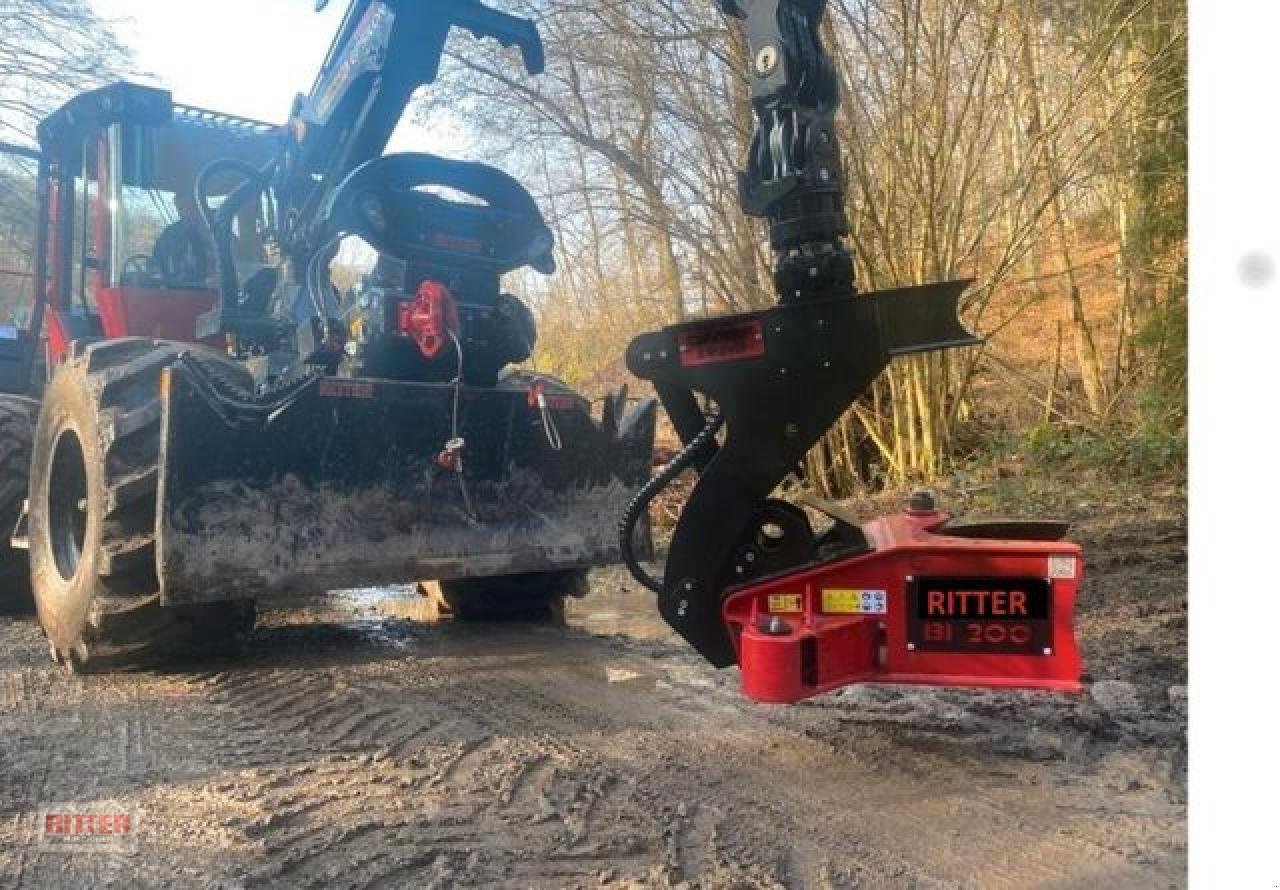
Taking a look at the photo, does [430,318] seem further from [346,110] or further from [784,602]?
[784,602]

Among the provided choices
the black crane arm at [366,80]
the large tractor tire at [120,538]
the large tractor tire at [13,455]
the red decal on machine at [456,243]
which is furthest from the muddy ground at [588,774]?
the black crane arm at [366,80]

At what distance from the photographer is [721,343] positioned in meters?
2.95

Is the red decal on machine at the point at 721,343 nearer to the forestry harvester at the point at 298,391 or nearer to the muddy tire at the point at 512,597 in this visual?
the forestry harvester at the point at 298,391

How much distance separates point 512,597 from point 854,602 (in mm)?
2859

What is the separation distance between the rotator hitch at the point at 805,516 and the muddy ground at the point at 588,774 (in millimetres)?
328

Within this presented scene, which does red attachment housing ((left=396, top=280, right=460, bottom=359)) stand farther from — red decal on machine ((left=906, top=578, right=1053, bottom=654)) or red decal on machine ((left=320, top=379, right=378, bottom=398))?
red decal on machine ((left=906, top=578, right=1053, bottom=654))

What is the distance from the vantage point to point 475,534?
14.7 feet

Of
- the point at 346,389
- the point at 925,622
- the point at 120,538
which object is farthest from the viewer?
the point at 346,389

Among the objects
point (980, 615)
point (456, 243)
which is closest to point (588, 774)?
point (980, 615)

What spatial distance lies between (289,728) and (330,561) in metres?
0.92

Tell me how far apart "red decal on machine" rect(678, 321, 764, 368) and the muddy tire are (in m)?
2.54

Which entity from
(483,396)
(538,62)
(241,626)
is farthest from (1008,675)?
(538,62)

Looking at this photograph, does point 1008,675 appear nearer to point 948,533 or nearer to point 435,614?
point 948,533

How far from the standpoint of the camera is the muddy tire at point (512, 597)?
5.27 metres
